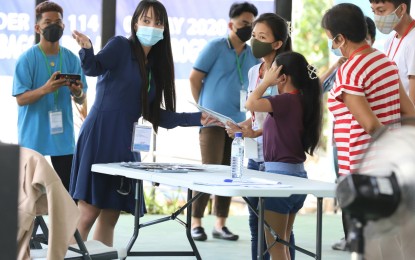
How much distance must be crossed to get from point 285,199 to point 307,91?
1.75 ft

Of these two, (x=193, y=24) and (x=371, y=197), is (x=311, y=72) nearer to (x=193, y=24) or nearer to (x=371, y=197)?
(x=371, y=197)

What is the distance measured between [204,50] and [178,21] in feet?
4.36

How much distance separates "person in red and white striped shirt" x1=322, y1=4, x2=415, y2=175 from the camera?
3750 millimetres

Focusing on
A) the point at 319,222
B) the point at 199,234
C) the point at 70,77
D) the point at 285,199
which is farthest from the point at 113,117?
the point at 199,234

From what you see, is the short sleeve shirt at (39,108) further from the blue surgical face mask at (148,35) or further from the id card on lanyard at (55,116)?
the blue surgical face mask at (148,35)

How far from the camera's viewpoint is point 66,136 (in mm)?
5562

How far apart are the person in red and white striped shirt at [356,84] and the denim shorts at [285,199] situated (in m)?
0.36

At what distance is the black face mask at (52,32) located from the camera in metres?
5.51

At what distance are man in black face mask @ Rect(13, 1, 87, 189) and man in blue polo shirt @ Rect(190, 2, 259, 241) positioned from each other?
3.56 feet

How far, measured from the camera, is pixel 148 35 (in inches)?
185

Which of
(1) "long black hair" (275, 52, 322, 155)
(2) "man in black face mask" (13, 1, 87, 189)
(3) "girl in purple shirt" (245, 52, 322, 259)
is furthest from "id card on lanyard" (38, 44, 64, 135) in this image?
(1) "long black hair" (275, 52, 322, 155)

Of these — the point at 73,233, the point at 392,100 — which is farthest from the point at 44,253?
the point at 392,100

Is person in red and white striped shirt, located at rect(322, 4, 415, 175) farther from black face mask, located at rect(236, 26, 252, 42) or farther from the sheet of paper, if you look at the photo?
black face mask, located at rect(236, 26, 252, 42)

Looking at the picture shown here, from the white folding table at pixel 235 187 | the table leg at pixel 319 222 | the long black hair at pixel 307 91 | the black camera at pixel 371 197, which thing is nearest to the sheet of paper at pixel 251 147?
→ the white folding table at pixel 235 187
